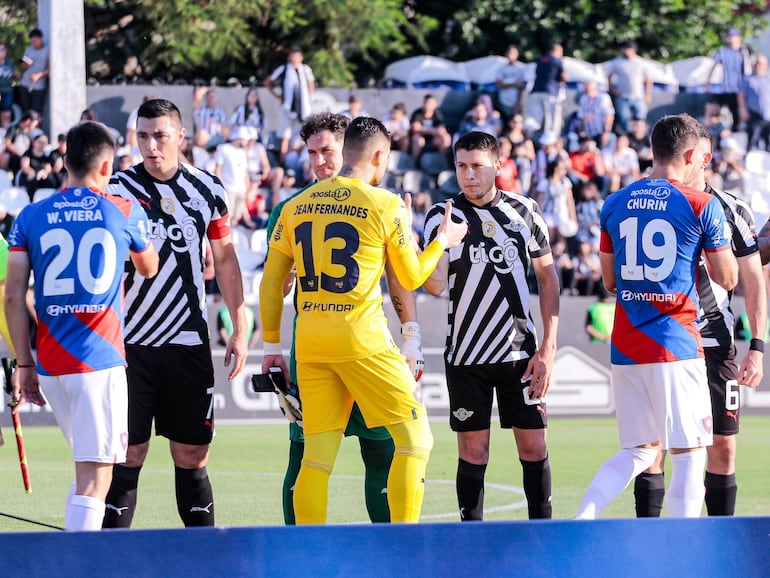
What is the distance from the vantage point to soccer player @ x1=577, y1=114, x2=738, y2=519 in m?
6.12

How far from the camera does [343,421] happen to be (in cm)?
618

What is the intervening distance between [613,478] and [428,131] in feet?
47.8

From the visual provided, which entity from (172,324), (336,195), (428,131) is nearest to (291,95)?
(428,131)

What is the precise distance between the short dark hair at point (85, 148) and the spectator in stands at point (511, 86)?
50.6ft

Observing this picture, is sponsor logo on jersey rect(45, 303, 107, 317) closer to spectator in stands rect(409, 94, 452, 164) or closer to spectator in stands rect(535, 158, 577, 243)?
spectator in stands rect(535, 158, 577, 243)

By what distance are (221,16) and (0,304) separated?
53.3ft

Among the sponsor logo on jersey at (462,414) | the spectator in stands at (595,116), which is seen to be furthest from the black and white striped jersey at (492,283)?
the spectator in stands at (595,116)

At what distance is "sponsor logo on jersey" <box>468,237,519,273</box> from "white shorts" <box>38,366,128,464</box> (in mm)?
2233

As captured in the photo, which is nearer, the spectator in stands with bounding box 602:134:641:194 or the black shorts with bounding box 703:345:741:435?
the black shorts with bounding box 703:345:741:435

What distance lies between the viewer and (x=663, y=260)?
615 cm

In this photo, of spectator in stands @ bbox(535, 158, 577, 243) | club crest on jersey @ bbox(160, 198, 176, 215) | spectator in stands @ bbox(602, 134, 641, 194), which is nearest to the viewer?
club crest on jersey @ bbox(160, 198, 176, 215)

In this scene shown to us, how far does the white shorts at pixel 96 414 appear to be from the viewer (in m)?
5.58

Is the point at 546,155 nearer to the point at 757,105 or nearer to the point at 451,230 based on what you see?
the point at 757,105

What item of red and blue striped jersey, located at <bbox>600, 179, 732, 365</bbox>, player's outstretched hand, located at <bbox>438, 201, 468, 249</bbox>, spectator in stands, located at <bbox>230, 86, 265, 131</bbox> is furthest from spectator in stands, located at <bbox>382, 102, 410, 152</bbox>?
red and blue striped jersey, located at <bbox>600, 179, 732, 365</bbox>
